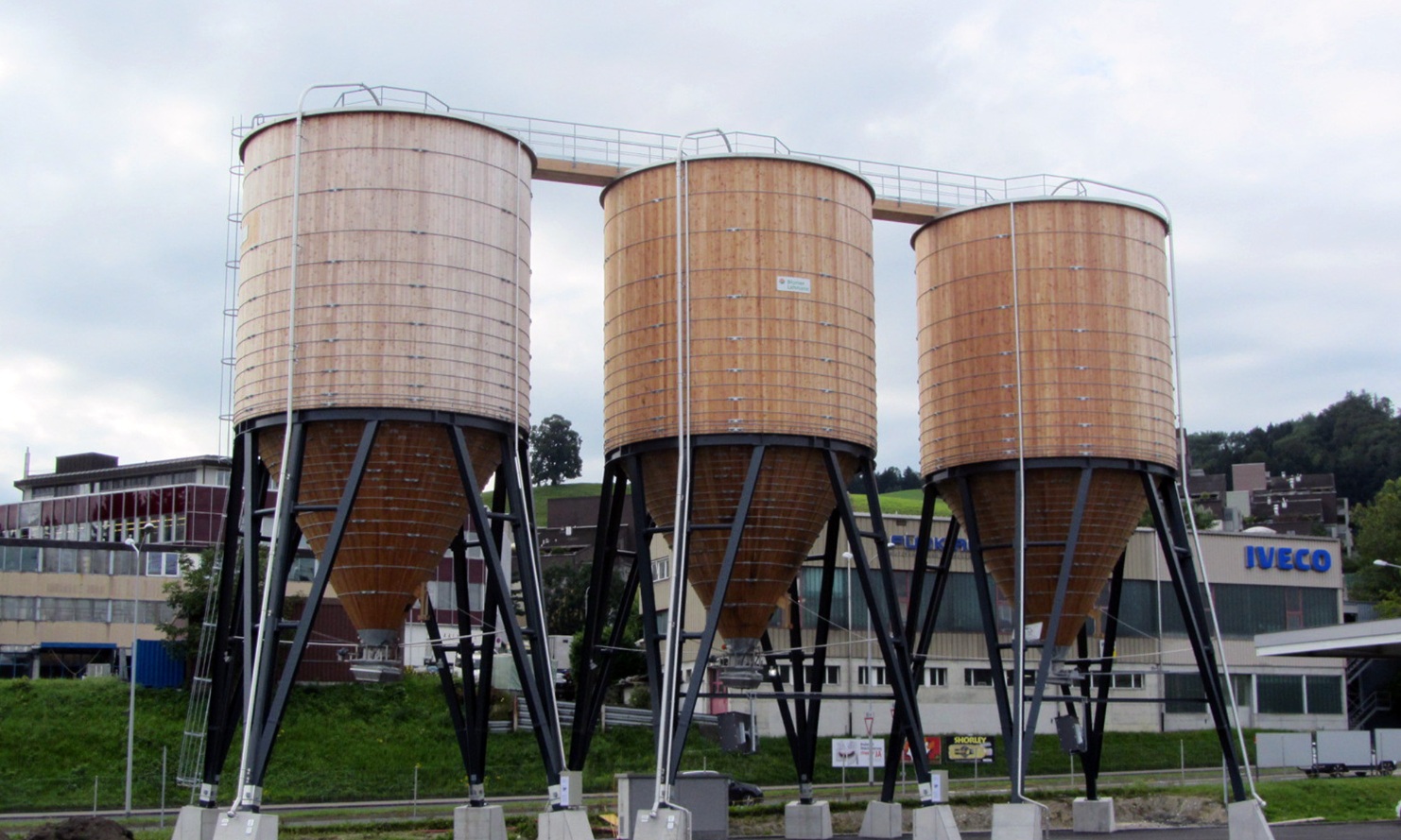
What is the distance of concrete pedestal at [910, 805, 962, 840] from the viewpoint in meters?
31.8

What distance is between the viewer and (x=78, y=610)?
62281 mm

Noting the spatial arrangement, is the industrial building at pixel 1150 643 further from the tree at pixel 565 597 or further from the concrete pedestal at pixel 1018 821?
the concrete pedestal at pixel 1018 821

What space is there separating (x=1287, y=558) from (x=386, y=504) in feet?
172

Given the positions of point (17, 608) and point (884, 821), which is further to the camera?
point (17, 608)

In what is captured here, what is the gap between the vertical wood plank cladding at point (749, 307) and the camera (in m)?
32.8

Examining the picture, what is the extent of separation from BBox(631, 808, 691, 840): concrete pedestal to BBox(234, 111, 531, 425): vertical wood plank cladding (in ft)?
28.4

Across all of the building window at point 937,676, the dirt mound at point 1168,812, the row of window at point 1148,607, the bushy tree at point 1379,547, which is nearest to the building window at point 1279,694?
the row of window at point 1148,607

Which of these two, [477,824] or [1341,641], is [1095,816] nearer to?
[477,824]

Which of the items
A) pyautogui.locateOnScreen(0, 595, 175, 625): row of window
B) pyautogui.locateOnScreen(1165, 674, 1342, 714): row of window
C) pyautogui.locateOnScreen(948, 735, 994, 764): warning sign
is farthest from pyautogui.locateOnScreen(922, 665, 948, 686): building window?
pyautogui.locateOnScreen(0, 595, 175, 625): row of window

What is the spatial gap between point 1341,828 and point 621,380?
Answer: 24798 mm

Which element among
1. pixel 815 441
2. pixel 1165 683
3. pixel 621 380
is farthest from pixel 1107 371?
pixel 1165 683

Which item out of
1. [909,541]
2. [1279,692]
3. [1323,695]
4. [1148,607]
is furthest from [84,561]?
[1323,695]

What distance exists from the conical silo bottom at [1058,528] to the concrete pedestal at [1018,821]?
5075 mm

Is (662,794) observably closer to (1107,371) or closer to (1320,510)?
(1107,371)
